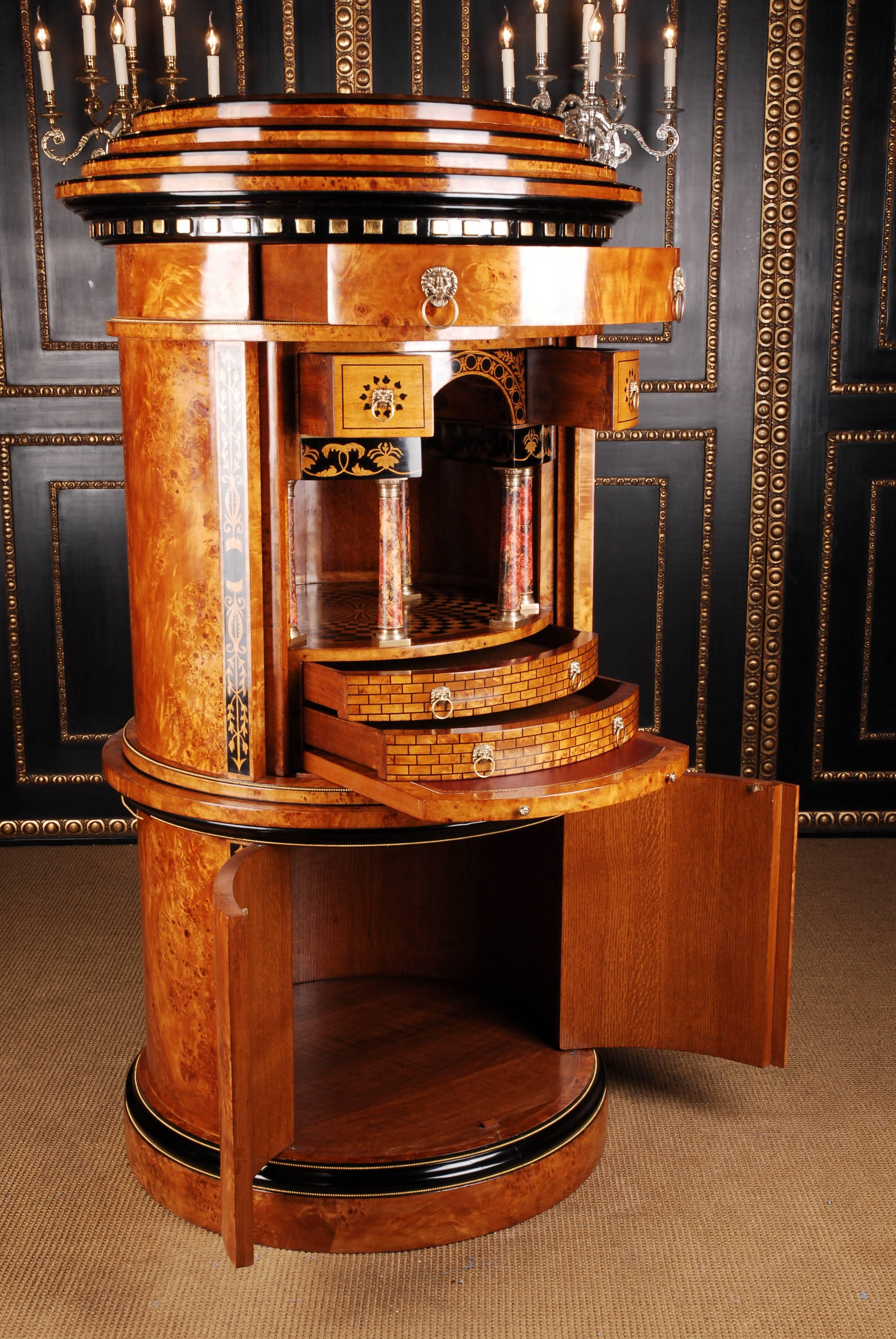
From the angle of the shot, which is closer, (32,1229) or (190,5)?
(32,1229)

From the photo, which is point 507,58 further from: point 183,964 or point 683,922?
point 183,964

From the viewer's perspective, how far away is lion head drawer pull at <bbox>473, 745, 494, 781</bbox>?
8.48ft

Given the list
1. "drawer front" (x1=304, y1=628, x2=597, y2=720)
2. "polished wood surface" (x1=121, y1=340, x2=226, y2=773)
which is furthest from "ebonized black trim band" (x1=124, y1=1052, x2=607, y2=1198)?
"drawer front" (x1=304, y1=628, x2=597, y2=720)

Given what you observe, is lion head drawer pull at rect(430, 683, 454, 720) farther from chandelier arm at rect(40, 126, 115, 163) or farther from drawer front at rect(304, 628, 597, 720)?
chandelier arm at rect(40, 126, 115, 163)

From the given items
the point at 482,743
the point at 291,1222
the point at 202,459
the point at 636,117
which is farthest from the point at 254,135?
the point at 636,117

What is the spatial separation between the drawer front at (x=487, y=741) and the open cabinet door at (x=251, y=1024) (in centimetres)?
26

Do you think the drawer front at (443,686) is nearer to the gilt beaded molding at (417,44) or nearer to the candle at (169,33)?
the candle at (169,33)

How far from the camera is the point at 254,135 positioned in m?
2.63

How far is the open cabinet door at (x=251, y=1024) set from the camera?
2525mm

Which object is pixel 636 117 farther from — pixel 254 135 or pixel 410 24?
pixel 254 135

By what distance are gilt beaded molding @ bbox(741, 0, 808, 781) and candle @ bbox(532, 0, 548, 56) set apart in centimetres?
85

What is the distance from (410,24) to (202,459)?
2471 millimetres

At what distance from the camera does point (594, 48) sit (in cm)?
420

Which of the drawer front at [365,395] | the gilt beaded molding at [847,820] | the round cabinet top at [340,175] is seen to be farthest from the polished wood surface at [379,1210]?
the gilt beaded molding at [847,820]
